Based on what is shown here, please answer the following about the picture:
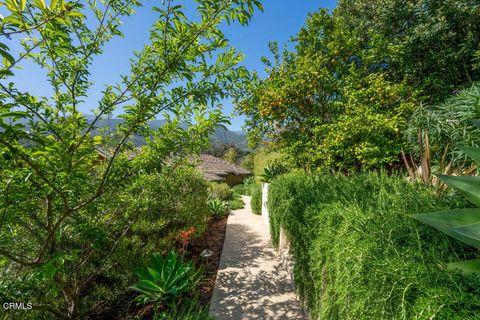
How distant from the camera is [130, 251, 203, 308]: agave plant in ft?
10.9

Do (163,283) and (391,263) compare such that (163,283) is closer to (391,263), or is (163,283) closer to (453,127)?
(391,263)

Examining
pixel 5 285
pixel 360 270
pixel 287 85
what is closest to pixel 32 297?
pixel 5 285

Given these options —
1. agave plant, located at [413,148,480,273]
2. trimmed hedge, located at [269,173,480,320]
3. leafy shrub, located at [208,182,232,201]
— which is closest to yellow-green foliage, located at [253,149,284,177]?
leafy shrub, located at [208,182,232,201]

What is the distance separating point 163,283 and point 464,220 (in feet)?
12.8

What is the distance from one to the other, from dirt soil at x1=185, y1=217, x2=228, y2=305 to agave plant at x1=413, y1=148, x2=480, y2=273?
381 centimetres

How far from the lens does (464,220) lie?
127 cm

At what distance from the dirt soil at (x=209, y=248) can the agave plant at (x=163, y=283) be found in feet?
1.04

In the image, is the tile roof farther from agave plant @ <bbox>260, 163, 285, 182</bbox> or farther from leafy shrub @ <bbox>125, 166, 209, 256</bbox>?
leafy shrub @ <bbox>125, 166, 209, 256</bbox>

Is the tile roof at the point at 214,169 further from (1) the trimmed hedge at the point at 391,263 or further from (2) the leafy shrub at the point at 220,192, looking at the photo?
(1) the trimmed hedge at the point at 391,263

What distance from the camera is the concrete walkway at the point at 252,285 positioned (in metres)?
3.49

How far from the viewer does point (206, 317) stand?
2973 millimetres

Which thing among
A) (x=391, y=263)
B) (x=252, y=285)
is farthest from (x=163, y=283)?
(x=391, y=263)

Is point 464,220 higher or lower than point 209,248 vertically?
higher

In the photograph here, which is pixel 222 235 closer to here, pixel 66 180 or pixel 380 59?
pixel 66 180
